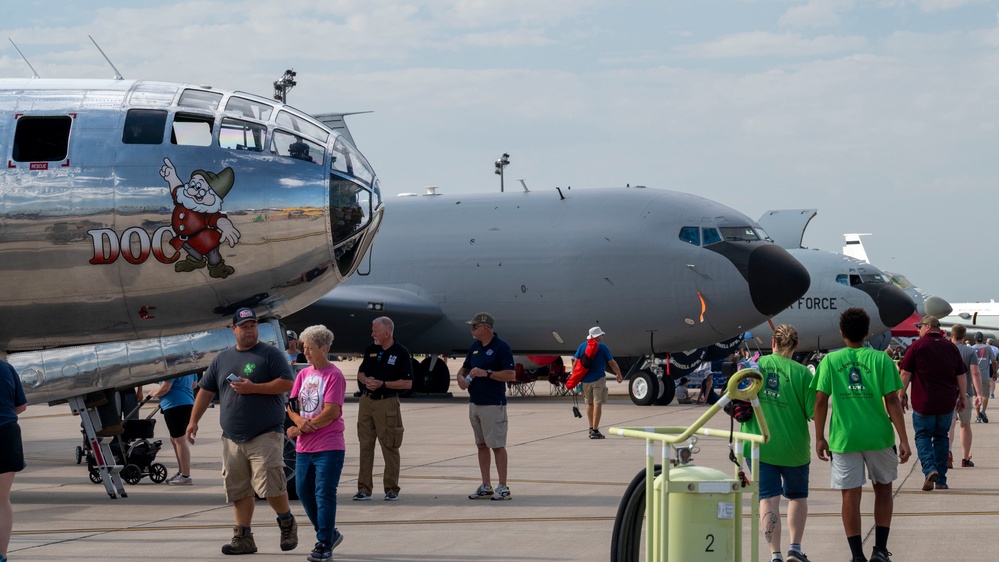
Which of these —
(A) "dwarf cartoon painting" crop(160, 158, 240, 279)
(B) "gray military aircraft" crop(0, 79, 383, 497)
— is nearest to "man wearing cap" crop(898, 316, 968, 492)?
Answer: (B) "gray military aircraft" crop(0, 79, 383, 497)

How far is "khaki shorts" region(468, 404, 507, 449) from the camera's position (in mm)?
12016

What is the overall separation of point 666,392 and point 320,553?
1828 centimetres

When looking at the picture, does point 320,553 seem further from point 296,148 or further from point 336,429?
point 296,148

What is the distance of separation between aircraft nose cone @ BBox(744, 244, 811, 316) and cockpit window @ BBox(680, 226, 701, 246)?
1106 mm

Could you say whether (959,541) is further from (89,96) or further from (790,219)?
(790,219)

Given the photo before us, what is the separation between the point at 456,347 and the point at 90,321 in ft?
58.2

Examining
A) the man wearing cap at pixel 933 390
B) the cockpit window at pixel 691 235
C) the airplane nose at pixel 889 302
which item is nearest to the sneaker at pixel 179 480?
the man wearing cap at pixel 933 390

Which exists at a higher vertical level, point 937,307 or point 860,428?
point 860,428

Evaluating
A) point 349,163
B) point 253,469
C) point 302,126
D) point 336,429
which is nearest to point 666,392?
point 349,163

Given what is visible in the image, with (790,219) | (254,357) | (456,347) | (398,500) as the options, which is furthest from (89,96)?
(790,219)

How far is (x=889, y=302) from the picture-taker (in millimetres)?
31453

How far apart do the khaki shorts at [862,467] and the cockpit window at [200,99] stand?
6016 millimetres

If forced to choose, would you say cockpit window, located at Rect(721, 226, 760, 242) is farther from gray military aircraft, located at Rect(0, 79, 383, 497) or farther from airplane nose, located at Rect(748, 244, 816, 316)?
gray military aircraft, located at Rect(0, 79, 383, 497)

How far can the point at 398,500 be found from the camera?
12.0m
